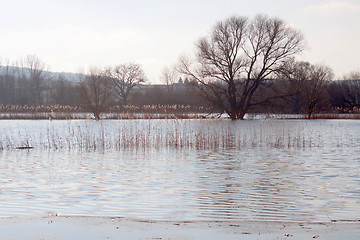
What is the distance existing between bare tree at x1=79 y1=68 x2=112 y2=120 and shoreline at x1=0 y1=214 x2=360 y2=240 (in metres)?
36.1

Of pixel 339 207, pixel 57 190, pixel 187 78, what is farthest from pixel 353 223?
pixel 187 78

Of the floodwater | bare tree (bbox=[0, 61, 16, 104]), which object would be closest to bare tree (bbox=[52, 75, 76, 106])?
bare tree (bbox=[0, 61, 16, 104])

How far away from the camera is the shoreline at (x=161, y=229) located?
185 inches

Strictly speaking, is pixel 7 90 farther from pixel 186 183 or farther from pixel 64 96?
pixel 186 183

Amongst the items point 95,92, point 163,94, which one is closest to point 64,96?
point 163,94

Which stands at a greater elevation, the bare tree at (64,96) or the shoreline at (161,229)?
the bare tree at (64,96)

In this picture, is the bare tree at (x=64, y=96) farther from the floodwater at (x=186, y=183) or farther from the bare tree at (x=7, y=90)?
the floodwater at (x=186, y=183)

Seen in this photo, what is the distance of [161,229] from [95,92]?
37.1 meters

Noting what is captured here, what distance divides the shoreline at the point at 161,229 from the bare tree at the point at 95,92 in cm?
3608

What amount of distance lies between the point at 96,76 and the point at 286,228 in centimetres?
3773

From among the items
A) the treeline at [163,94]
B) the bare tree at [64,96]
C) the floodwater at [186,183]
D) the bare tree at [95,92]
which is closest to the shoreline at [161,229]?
the floodwater at [186,183]

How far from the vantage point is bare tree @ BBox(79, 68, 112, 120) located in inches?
1613

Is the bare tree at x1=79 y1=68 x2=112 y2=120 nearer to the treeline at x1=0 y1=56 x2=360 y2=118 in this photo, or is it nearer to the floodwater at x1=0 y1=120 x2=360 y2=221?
the treeline at x1=0 y1=56 x2=360 y2=118

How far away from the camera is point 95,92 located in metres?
41.0
